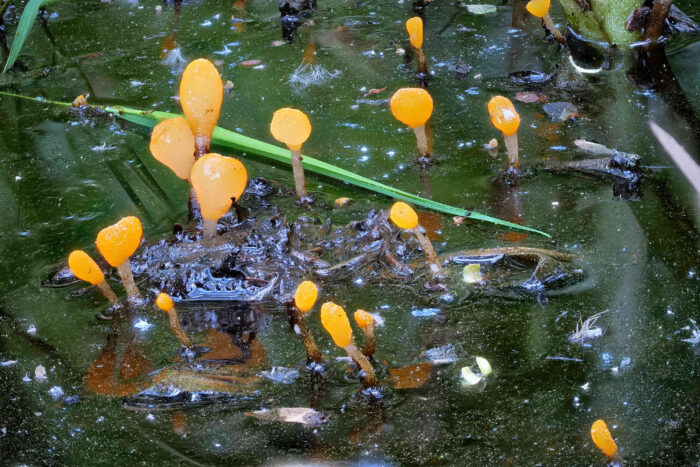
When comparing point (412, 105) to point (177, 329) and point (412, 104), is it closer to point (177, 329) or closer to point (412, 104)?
point (412, 104)

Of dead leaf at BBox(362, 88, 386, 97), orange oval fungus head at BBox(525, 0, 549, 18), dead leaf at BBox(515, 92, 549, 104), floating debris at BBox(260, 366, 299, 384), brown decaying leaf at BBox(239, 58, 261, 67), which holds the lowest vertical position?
brown decaying leaf at BBox(239, 58, 261, 67)

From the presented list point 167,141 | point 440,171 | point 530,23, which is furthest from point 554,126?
point 167,141

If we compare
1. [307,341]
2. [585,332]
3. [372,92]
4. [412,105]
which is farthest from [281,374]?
[372,92]

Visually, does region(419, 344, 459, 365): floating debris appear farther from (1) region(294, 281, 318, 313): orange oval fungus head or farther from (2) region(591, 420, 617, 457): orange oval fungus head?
(2) region(591, 420, 617, 457): orange oval fungus head

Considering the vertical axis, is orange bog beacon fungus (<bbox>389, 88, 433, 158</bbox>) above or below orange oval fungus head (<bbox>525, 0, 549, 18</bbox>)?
above

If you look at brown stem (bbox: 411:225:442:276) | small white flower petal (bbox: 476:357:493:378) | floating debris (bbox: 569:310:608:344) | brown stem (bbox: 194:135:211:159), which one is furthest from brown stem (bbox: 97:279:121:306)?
floating debris (bbox: 569:310:608:344)

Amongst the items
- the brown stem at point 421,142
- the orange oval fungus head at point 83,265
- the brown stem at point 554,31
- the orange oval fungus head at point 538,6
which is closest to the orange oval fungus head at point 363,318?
the orange oval fungus head at point 83,265

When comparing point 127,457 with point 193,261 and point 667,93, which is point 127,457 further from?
point 667,93
